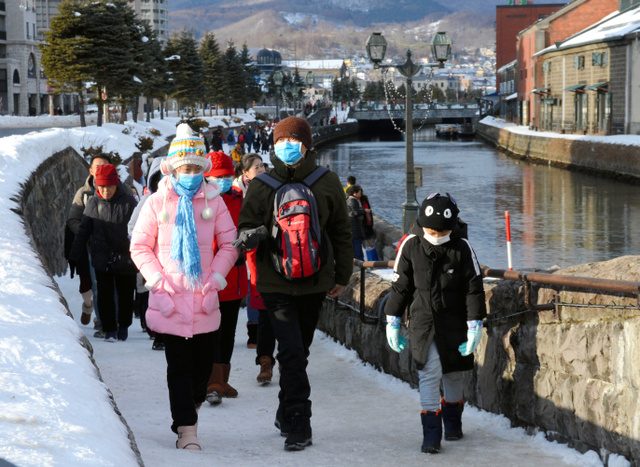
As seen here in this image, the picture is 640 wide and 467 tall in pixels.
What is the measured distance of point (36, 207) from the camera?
43.4ft

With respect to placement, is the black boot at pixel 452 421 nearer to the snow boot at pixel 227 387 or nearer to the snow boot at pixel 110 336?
the snow boot at pixel 227 387

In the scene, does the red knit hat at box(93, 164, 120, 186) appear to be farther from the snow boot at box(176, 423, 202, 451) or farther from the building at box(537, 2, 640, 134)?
the building at box(537, 2, 640, 134)

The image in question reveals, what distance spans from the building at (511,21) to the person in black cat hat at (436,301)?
330ft

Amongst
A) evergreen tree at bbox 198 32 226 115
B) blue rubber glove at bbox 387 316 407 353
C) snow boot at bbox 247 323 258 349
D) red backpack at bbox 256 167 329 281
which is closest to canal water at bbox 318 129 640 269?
snow boot at bbox 247 323 258 349

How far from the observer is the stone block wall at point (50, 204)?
12309mm

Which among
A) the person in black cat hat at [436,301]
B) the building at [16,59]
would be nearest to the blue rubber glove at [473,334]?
the person in black cat hat at [436,301]

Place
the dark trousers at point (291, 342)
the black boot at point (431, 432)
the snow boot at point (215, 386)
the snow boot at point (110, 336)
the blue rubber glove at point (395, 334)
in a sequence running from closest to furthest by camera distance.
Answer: the dark trousers at point (291, 342) < the black boot at point (431, 432) < the blue rubber glove at point (395, 334) < the snow boot at point (215, 386) < the snow boot at point (110, 336)

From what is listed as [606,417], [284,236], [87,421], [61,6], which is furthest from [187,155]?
[61,6]

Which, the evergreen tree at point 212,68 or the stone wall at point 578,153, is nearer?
the stone wall at point 578,153

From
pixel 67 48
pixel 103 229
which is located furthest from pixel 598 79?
pixel 103 229

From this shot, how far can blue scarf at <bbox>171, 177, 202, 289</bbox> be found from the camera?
17.9ft

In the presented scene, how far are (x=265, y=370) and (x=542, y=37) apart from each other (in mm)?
68795

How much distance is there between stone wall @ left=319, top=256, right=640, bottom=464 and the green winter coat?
4.09 feet

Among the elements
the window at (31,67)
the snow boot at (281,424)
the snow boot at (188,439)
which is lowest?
Answer: the snow boot at (281,424)
